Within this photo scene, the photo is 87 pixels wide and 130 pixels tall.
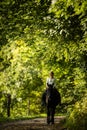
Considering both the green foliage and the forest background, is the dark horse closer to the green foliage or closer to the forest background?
the forest background

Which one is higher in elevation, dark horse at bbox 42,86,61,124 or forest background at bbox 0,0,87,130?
forest background at bbox 0,0,87,130

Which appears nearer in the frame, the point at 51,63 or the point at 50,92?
the point at 50,92

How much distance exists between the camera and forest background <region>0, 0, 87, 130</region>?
1401 cm

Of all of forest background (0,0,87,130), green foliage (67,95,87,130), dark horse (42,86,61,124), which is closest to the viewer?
green foliage (67,95,87,130)

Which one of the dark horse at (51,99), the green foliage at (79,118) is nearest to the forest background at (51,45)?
the green foliage at (79,118)

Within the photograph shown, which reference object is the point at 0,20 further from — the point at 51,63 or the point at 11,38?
the point at 51,63

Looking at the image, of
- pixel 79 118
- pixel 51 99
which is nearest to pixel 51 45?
pixel 51 99

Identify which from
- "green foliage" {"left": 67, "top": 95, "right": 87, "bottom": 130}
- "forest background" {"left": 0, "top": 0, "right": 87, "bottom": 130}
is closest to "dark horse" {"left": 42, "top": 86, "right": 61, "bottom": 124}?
"forest background" {"left": 0, "top": 0, "right": 87, "bottom": 130}

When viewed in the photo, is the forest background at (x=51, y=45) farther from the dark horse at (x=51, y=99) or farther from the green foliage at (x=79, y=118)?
the dark horse at (x=51, y=99)

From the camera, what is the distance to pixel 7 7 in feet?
80.0

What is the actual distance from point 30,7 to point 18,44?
11.7 ft

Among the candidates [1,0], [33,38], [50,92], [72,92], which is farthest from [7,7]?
[50,92]

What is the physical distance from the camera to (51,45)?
19.3 metres

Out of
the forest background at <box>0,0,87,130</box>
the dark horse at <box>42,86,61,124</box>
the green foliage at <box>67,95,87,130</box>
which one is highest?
the forest background at <box>0,0,87,130</box>
